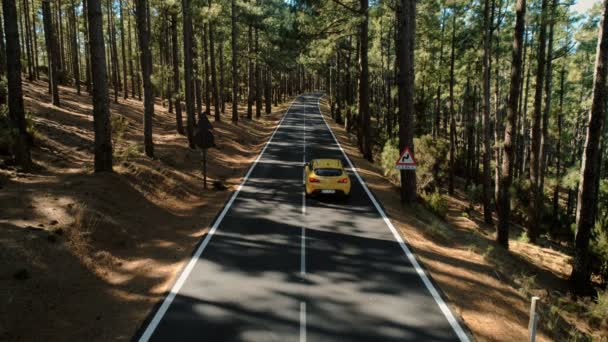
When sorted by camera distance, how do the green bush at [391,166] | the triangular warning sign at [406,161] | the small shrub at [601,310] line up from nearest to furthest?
the small shrub at [601,310] → the triangular warning sign at [406,161] → the green bush at [391,166]

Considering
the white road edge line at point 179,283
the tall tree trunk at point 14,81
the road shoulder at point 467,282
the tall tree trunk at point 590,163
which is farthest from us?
the tall tree trunk at point 14,81

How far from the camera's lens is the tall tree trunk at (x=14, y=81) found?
1340 centimetres

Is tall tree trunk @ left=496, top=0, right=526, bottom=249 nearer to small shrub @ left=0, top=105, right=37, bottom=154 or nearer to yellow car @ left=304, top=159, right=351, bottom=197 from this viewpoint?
yellow car @ left=304, top=159, right=351, bottom=197

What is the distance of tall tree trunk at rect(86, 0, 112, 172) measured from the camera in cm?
1284

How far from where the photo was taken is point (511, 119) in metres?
15.0

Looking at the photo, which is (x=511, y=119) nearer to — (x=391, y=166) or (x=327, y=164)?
(x=327, y=164)

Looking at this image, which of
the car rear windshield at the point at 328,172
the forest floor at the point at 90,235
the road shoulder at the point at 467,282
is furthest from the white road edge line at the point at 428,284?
the forest floor at the point at 90,235

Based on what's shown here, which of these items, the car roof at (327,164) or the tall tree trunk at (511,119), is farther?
the car roof at (327,164)

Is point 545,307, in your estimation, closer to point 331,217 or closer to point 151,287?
point 331,217

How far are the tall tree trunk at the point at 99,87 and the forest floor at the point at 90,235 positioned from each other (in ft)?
2.72

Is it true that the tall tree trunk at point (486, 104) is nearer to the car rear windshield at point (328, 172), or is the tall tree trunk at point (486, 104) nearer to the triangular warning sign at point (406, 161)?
the triangular warning sign at point (406, 161)

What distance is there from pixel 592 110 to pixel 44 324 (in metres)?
13.8

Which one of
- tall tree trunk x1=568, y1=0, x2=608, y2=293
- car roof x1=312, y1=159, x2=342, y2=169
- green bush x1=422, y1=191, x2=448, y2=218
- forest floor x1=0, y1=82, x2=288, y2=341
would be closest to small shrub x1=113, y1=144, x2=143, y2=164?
forest floor x1=0, y1=82, x2=288, y2=341

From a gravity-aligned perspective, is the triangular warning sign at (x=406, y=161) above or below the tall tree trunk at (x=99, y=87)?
below
